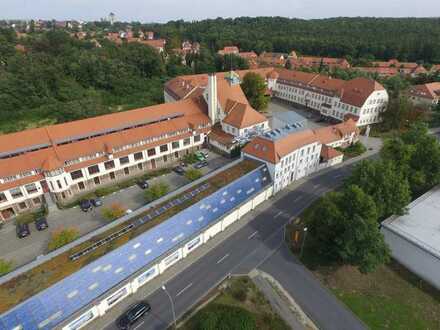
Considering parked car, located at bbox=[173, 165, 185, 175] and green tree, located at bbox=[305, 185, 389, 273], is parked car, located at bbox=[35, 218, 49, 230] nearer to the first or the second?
parked car, located at bbox=[173, 165, 185, 175]

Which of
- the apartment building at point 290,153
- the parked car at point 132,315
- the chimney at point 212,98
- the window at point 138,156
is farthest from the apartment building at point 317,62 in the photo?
the parked car at point 132,315

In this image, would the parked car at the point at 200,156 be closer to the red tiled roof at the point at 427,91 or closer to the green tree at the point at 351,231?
the green tree at the point at 351,231

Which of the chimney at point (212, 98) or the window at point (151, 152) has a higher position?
the chimney at point (212, 98)

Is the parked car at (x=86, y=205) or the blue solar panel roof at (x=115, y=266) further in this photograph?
the parked car at (x=86, y=205)

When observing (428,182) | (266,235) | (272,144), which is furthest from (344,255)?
(428,182)

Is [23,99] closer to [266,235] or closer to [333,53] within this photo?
[266,235]

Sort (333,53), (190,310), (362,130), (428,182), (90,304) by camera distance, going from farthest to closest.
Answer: (333,53) < (362,130) < (428,182) < (190,310) < (90,304)

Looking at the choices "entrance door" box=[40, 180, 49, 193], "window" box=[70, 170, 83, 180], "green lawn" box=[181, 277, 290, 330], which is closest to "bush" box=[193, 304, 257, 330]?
"green lawn" box=[181, 277, 290, 330]
